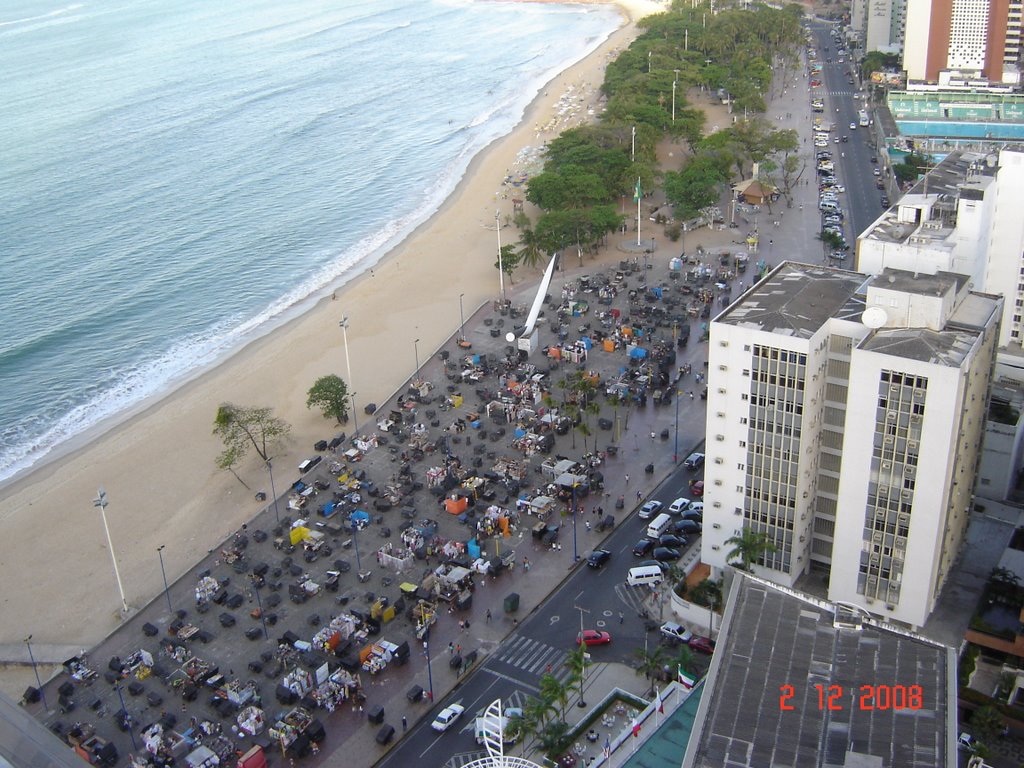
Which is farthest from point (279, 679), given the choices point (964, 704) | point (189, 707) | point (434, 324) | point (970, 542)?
point (434, 324)

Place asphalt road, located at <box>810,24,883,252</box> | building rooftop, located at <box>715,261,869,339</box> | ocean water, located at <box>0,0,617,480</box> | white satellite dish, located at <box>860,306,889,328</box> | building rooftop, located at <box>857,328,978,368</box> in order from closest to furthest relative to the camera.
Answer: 1. building rooftop, located at <box>857,328,978,368</box>
2. white satellite dish, located at <box>860,306,889,328</box>
3. building rooftop, located at <box>715,261,869,339</box>
4. ocean water, located at <box>0,0,617,480</box>
5. asphalt road, located at <box>810,24,883,252</box>

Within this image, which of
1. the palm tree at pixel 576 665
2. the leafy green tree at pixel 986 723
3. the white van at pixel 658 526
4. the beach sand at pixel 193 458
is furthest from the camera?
the beach sand at pixel 193 458

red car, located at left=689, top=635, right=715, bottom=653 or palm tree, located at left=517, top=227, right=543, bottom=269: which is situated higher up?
palm tree, located at left=517, top=227, right=543, bottom=269

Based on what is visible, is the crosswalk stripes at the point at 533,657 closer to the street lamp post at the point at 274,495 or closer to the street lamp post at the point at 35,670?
the street lamp post at the point at 274,495

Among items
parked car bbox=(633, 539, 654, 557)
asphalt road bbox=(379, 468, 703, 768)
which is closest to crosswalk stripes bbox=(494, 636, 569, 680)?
asphalt road bbox=(379, 468, 703, 768)

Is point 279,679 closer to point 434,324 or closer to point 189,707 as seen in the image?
point 189,707

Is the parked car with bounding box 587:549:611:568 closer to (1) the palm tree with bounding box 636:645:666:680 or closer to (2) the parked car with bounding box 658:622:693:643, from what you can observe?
(2) the parked car with bounding box 658:622:693:643

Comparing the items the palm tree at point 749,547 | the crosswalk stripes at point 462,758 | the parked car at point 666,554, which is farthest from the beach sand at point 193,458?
the palm tree at point 749,547
